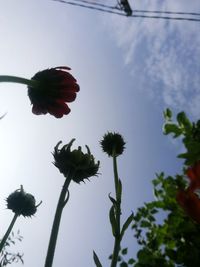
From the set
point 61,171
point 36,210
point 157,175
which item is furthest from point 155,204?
point 36,210

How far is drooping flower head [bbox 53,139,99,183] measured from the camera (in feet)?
6.77

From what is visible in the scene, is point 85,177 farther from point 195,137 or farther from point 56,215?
point 195,137

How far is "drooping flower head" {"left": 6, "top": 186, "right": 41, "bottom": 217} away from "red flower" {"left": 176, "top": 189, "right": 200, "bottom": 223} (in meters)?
3.81

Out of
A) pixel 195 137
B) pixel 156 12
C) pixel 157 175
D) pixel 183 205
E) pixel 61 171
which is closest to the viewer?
pixel 183 205

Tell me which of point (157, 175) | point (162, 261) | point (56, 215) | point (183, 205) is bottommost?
point (183, 205)

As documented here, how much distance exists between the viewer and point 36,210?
4445 millimetres

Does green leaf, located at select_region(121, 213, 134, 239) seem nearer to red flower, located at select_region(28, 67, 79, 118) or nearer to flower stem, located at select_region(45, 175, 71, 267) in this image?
flower stem, located at select_region(45, 175, 71, 267)

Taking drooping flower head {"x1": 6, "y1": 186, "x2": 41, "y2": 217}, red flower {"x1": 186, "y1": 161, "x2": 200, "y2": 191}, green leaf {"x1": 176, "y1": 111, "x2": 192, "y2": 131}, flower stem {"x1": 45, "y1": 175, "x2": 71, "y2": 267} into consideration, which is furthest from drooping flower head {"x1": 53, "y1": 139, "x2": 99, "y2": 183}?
drooping flower head {"x1": 6, "y1": 186, "x2": 41, "y2": 217}

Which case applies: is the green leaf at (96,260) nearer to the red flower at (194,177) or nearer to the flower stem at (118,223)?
the flower stem at (118,223)

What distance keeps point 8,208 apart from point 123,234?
2.91 meters

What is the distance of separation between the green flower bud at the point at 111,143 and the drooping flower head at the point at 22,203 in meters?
1.41

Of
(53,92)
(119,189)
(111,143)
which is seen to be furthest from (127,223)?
(111,143)

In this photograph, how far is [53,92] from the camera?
5.31 feet

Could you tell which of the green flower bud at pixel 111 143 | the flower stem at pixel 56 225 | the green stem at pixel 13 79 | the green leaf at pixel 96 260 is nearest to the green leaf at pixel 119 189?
the flower stem at pixel 56 225
